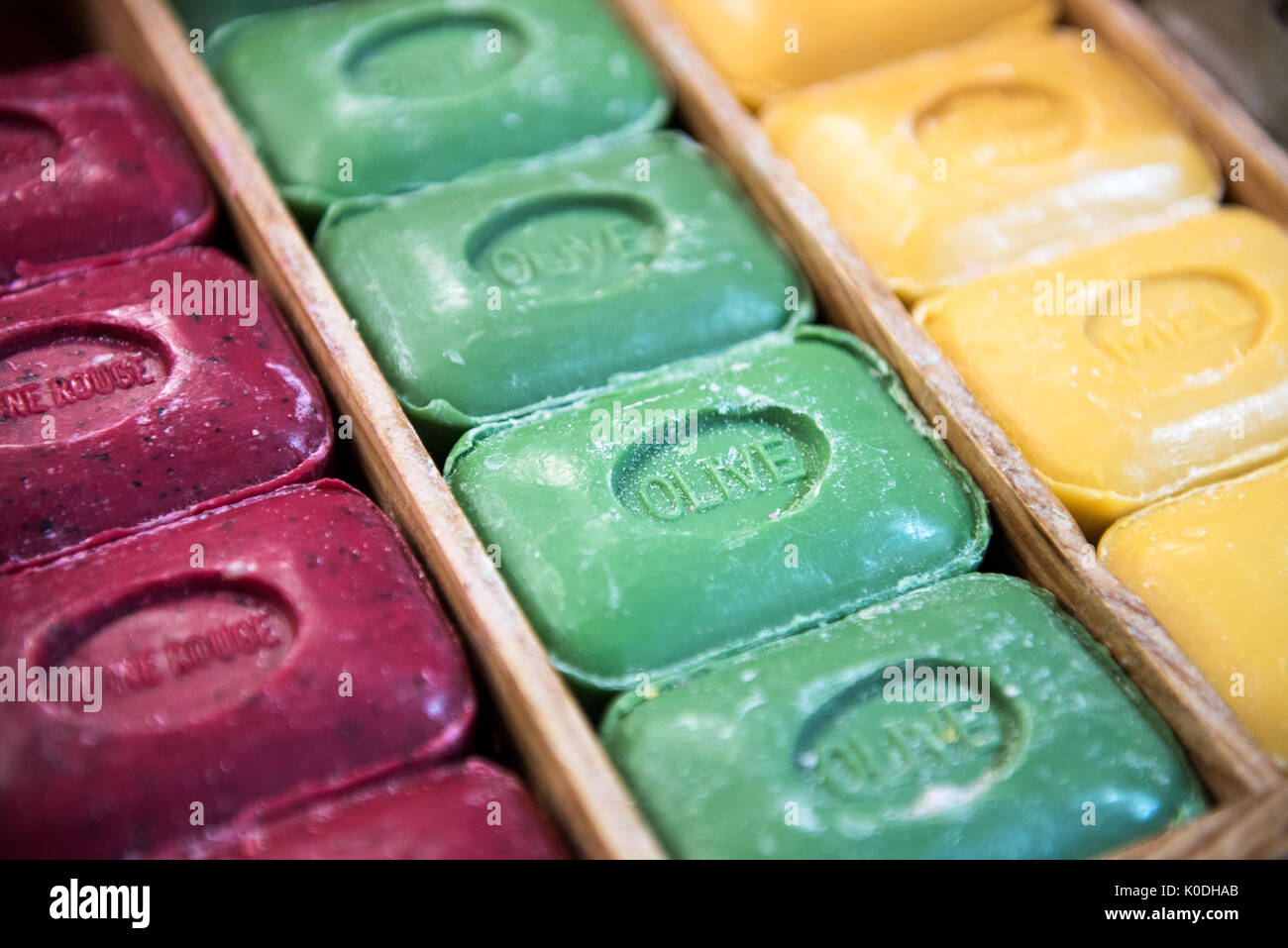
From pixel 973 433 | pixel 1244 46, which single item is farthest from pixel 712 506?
pixel 1244 46

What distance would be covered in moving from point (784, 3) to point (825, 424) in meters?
0.85

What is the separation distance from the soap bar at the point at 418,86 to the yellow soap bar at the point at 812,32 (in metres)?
0.14

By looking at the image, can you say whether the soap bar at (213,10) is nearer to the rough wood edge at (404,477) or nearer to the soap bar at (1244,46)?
the rough wood edge at (404,477)

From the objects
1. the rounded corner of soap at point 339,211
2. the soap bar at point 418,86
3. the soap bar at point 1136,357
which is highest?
the soap bar at point 418,86

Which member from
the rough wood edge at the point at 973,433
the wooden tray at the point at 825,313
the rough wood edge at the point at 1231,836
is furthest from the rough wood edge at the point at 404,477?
Answer: the rough wood edge at the point at 973,433

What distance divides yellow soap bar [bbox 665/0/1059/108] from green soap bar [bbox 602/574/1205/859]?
1.05 metres

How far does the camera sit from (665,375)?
166 centimetres

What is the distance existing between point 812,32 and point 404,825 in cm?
147

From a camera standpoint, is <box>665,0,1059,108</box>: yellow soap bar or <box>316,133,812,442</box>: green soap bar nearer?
<box>316,133,812,442</box>: green soap bar

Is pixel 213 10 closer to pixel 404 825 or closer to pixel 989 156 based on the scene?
pixel 989 156

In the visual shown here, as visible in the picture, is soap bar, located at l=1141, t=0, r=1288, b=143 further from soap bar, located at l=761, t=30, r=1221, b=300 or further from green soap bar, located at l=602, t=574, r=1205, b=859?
green soap bar, located at l=602, t=574, r=1205, b=859

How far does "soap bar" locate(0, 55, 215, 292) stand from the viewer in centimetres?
169

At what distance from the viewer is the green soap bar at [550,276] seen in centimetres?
164

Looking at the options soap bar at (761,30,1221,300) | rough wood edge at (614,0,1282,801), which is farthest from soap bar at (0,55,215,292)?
soap bar at (761,30,1221,300)
